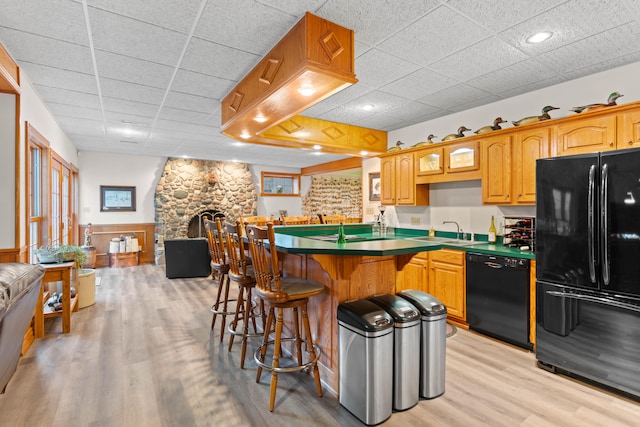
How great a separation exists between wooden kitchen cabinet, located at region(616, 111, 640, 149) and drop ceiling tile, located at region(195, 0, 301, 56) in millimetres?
2722

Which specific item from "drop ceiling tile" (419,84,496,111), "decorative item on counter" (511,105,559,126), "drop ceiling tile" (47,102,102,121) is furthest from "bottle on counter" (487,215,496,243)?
"drop ceiling tile" (47,102,102,121)

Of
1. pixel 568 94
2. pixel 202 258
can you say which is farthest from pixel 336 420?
pixel 202 258

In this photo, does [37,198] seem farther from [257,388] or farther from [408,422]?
[408,422]

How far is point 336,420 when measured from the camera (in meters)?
1.99

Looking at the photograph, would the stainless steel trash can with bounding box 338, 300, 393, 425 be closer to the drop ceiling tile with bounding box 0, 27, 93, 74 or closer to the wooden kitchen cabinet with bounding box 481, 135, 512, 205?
the wooden kitchen cabinet with bounding box 481, 135, 512, 205

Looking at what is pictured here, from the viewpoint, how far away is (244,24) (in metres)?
2.23

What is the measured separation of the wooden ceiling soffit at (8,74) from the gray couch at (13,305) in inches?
64.1

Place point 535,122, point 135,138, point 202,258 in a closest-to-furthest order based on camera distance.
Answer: point 535,122 < point 135,138 < point 202,258

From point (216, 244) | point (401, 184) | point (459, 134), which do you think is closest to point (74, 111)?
point (216, 244)

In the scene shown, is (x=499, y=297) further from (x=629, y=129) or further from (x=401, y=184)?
(x=401, y=184)

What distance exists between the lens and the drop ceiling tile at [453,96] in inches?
136

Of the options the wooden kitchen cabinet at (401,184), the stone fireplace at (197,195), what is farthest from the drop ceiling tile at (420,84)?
the stone fireplace at (197,195)

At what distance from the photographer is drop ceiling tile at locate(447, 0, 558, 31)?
2021mm

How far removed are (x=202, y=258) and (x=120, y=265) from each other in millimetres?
2415
